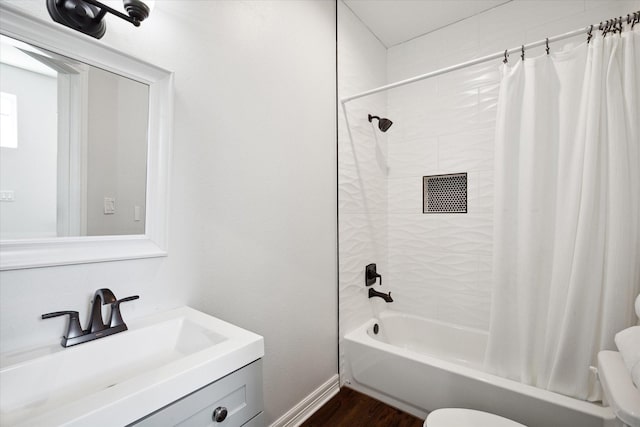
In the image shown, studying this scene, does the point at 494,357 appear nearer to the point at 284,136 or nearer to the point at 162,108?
the point at 284,136

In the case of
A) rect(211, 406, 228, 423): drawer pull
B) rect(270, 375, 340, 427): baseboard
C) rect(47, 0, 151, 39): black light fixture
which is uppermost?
rect(47, 0, 151, 39): black light fixture

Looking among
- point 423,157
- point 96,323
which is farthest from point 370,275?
point 96,323

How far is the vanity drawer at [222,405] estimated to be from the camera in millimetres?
678

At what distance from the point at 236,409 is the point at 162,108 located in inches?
41.2

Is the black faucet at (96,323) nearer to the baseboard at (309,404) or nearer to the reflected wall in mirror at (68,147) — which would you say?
the reflected wall in mirror at (68,147)

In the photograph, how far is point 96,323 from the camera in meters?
0.90

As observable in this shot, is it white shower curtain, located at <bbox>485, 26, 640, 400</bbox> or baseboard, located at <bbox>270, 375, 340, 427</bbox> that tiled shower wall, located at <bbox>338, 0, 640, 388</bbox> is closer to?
baseboard, located at <bbox>270, 375, 340, 427</bbox>

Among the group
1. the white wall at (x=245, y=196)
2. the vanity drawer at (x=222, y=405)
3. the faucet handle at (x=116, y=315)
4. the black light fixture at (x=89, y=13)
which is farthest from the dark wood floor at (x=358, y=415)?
the black light fixture at (x=89, y=13)

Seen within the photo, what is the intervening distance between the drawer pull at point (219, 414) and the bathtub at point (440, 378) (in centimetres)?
126

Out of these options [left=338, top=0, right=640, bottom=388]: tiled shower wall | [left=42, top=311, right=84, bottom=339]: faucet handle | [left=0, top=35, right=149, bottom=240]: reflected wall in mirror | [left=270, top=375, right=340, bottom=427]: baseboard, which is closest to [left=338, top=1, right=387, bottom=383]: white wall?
[left=338, top=0, right=640, bottom=388]: tiled shower wall

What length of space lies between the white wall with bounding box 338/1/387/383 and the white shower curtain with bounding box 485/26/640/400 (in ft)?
3.01

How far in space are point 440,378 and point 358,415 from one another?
56 cm

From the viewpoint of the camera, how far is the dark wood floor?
1.72 meters

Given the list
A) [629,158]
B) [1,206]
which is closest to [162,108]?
[1,206]
